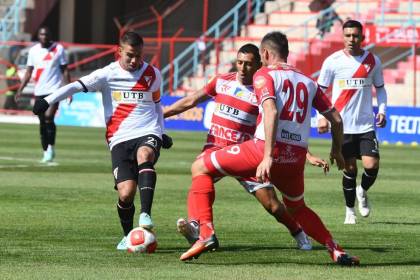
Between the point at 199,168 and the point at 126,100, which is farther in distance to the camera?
the point at 126,100

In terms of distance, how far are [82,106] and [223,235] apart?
84.3ft

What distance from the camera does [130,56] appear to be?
1108cm

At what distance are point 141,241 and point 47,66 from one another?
11.7 m

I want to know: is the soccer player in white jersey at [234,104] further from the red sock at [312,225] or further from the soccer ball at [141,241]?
the soccer ball at [141,241]

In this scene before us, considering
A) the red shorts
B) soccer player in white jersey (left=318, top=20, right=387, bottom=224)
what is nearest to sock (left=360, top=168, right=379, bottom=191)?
soccer player in white jersey (left=318, top=20, right=387, bottom=224)

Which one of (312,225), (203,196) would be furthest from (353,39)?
(203,196)

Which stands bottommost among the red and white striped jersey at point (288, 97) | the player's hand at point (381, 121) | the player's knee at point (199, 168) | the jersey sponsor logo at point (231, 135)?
the player's hand at point (381, 121)

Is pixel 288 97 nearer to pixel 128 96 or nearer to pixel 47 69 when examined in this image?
pixel 128 96

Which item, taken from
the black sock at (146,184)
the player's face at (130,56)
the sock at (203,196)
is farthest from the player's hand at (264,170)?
the player's face at (130,56)

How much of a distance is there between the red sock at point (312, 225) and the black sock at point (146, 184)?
1381mm

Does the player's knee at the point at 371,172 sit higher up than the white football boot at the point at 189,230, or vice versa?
the white football boot at the point at 189,230

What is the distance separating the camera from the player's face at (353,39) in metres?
13.4

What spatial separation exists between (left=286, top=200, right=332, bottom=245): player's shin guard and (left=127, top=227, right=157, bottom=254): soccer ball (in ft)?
4.18

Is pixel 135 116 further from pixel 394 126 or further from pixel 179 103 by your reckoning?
pixel 394 126
